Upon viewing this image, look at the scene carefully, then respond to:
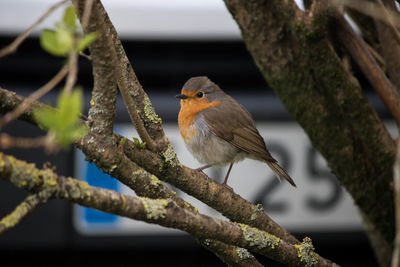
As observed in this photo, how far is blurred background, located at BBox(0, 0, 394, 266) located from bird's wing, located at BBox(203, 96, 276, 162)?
271 millimetres

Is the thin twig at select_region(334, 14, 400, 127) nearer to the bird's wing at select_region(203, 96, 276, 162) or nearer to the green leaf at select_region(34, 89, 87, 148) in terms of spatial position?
the bird's wing at select_region(203, 96, 276, 162)

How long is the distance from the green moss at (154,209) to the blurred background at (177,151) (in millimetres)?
2177

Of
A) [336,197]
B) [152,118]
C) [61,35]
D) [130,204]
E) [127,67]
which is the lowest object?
[130,204]

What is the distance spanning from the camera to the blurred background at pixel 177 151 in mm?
3832

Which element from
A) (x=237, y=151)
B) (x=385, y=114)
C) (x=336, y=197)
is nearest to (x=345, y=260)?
(x=336, y=197)

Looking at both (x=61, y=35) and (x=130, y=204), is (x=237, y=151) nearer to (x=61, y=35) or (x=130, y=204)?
(x=130, y=204)

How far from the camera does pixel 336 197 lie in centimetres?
389

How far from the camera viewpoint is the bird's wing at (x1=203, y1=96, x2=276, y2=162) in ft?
11.5

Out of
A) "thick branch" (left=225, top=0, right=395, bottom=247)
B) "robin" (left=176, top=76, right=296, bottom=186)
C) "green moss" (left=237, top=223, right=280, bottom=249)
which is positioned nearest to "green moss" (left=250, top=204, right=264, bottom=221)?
"green moss" (left=237, top=223, right=280, bottom=249)

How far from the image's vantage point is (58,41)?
1.09m

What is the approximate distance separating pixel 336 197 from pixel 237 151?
777 millimetres

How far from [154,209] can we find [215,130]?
215 cm

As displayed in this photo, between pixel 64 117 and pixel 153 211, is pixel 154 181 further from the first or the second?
pixel 64 117

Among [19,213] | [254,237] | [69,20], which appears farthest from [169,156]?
[69,20]
